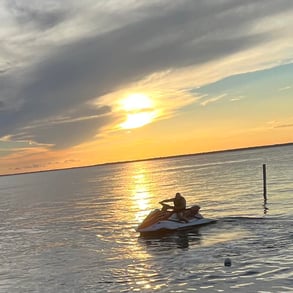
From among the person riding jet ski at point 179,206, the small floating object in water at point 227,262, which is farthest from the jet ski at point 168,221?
the small floating object in water at point 227,262

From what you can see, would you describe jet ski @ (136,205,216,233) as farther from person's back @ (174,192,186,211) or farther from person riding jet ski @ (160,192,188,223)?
person's back @ (174,192,186,211)

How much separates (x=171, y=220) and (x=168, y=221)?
321 millimetres

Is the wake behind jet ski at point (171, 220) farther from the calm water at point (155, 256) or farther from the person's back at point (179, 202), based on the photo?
the calm water at point (155, 256)

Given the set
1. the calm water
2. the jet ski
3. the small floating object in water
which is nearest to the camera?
the calm water

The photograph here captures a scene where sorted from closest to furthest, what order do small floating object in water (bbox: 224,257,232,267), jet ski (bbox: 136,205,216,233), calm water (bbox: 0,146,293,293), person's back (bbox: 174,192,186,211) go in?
calm water (bbox: 0,146,293,293) < small floating object in water (bbox: 224,257,232,267) < jet ski (bbox: 136,205,216,233) < person's back (bbox: 174,192,186,211)

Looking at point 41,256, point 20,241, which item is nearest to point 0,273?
point 41,256

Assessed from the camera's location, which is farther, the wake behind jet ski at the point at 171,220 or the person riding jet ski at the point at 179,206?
the person riding jet ski at the point at 179,206

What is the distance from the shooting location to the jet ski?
111 ft

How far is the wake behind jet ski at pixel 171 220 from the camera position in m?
33.9

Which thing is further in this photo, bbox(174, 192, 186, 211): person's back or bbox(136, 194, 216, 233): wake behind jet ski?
bbox(174, 192, 186, 211): person's back

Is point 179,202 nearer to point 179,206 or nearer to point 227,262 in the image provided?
point 179,206

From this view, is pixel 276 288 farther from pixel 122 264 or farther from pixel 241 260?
pixel 122 264

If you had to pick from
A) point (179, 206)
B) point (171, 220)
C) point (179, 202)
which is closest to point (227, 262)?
point (171, 220)

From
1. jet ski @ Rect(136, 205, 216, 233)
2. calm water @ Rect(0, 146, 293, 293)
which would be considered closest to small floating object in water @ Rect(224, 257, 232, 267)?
calm water @ Rect(0, 146, 293, 293)
